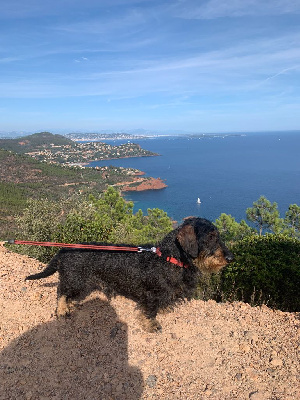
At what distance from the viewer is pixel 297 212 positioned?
20.5 meters

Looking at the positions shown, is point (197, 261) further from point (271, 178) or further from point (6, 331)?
point (271, 178)

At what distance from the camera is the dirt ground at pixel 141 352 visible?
3031mm

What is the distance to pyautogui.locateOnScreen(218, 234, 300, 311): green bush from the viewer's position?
457cm

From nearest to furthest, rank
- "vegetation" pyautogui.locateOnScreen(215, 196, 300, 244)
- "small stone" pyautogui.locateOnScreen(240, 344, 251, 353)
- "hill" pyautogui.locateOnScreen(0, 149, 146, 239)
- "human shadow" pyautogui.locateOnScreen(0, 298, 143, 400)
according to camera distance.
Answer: "human shadow" pyautogui.locateOnScreen(0, 298, 143, 400) → "small stone" pyautogui.locateOnScreen(240, 344, 251, 353) → "vegetation" pyautogui.locateOnScreen(215, 196, 300, 244) → "hill" pyautogui.locateOnScreen(0, 149, 146, 239)

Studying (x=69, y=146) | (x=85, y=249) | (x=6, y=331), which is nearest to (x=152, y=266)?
(x=85, y=249)

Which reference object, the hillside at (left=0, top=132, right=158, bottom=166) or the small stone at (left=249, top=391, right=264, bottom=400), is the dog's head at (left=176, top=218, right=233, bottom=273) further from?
the hillside at (left=0, top=132, right=158, bottom=166)

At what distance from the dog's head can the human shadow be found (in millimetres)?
1631

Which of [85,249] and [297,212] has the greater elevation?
[85,249]

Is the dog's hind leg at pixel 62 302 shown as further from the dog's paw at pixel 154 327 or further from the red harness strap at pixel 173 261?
the red harness strap at pixel 173 261

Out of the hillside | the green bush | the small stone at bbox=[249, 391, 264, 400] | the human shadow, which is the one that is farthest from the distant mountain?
the small stone at bbox=[249, 391, 264, 400]

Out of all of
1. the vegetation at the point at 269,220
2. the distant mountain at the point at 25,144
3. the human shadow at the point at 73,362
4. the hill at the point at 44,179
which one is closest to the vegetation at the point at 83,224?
the human shadow at the point at 73,362

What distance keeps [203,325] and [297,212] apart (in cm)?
1961

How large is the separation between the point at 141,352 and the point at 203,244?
5.59 feet

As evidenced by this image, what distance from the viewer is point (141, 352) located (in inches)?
142
